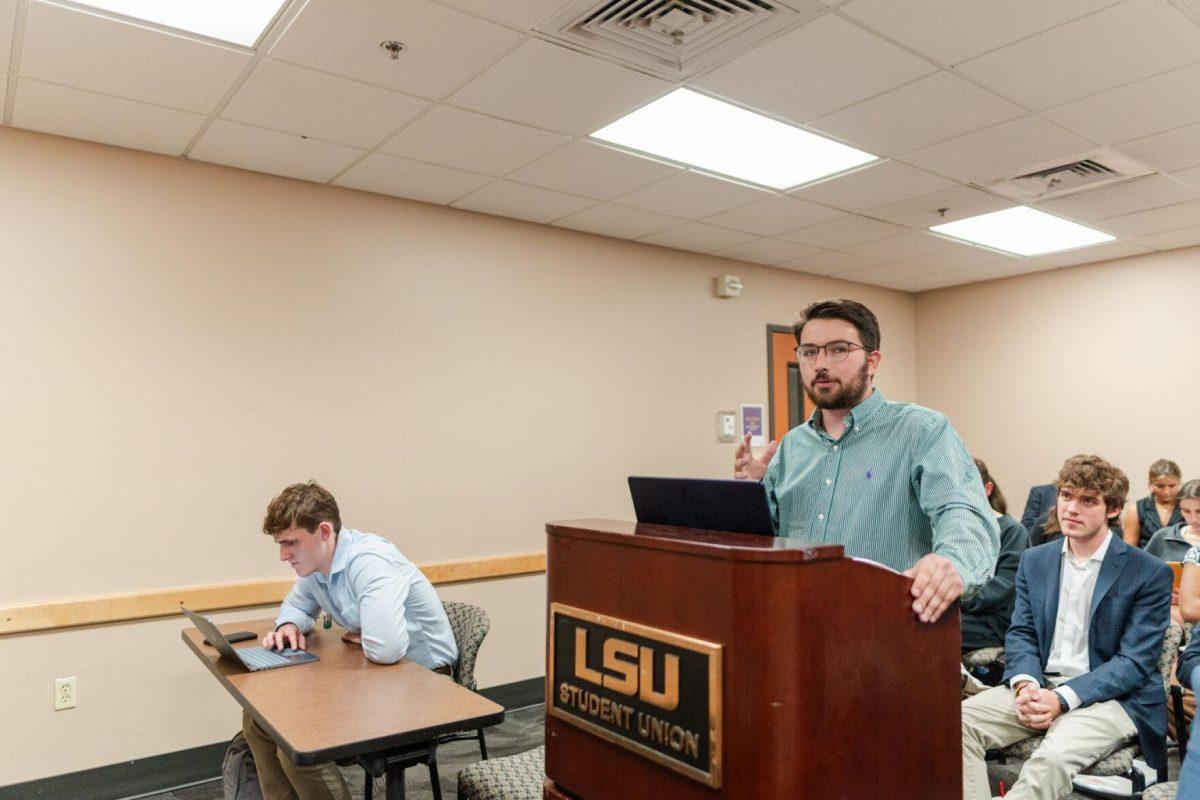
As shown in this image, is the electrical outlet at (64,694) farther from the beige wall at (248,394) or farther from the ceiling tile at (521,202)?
the ceiling tile at (521,202)

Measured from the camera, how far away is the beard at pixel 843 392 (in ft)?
5.73

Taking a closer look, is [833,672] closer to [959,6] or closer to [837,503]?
[837,503]

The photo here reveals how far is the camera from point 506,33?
2.72 m

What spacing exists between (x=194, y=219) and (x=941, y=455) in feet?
11.9

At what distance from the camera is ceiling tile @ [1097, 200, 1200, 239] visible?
4797 millimetres

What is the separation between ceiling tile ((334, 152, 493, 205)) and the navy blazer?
320cm

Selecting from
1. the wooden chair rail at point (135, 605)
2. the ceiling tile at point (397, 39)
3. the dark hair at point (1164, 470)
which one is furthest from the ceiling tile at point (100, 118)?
the dark hair at point (1164, 470)

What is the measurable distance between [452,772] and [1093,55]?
12.7ft

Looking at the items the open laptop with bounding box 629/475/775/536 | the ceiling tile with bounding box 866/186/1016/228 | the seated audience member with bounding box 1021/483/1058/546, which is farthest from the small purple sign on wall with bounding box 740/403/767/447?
the open laptop with bounding box 629/475/775/536

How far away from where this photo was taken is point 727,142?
12.3 feet

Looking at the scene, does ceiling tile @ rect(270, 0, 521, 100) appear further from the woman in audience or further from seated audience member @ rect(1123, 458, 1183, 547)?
seated audience member @ rect(1123, 458, 1183, 547)

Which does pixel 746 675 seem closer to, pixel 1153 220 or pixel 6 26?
pixel 6 26

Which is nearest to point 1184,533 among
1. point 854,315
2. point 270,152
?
point 854,315

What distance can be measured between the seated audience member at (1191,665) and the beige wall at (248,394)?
10.0 feet
